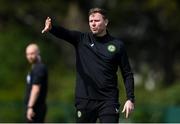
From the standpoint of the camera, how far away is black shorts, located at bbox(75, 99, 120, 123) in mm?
9109

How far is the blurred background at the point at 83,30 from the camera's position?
28.7 m

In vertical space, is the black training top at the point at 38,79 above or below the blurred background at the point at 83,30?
below

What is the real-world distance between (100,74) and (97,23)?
59cm

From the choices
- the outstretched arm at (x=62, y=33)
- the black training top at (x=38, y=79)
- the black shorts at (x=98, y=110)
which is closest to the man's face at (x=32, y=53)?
the black training top at (x=38, y=79)

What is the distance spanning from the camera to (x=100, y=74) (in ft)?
30.0

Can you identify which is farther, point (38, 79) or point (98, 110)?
point (38, 79)

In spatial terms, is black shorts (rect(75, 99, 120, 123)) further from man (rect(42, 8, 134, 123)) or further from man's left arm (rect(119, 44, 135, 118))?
man's left arm (rect(119, 44, 135, 118))

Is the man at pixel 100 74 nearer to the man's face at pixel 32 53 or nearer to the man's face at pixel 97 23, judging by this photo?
the man's face at pixel 97 23

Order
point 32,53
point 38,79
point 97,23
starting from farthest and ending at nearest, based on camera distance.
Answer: point 38,79
point 32,53
point 97,23

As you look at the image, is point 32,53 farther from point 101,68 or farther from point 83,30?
point 83,30

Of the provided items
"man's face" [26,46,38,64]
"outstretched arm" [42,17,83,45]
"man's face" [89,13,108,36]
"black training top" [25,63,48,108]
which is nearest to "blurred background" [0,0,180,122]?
"black training top" [25,63,48,108]

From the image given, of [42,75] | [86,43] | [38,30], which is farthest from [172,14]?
[86,43]

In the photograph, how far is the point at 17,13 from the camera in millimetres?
31672

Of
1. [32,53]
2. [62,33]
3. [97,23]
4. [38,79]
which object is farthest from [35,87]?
[97,23]
